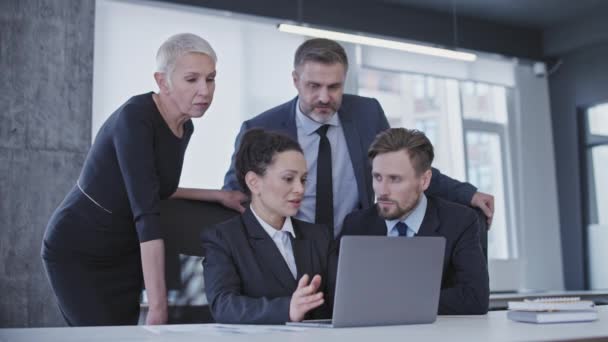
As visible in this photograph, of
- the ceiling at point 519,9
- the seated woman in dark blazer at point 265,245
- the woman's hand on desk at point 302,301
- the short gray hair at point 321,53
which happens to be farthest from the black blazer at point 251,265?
the ceiling at point 519,9

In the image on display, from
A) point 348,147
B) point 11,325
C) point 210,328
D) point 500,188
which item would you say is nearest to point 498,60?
point 500,188

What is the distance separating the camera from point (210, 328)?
1494 mm

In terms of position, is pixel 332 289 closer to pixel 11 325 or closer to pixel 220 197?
pixel 220 197

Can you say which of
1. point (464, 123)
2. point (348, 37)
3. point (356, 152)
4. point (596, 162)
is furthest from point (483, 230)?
point (596, 162)

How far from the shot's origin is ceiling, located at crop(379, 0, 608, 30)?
7199 mm

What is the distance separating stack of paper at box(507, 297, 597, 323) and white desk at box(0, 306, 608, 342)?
34 millimetres

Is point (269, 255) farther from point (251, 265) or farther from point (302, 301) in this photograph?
point (302, 301)

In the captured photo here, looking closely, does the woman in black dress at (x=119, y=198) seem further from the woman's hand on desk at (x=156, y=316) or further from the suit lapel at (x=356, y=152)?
the suit lapel at (x=356, y=152)

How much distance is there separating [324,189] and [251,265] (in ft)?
2.39

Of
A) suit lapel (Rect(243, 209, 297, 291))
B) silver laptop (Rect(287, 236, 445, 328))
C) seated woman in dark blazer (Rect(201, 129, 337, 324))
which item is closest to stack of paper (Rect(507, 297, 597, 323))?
silver laptop (Rect(287, 236, 445, 328))

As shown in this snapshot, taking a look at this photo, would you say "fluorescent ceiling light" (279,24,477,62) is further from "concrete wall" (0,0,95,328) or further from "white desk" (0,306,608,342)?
"white desk" (0,306,608,342)

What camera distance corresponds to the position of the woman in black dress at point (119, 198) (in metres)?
2.00

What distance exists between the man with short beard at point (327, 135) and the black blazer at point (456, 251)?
18cm

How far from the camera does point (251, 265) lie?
73.5 inches
